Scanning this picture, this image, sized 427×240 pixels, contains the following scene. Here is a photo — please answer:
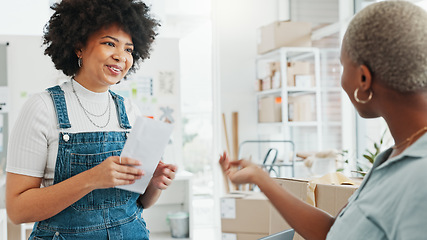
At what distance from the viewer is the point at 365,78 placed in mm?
861

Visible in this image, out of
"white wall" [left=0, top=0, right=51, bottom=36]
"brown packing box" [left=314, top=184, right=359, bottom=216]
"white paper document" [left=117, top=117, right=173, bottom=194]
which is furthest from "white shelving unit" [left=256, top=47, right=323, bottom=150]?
"white paper document" [left=117, top=117, right=173, bottom=194]

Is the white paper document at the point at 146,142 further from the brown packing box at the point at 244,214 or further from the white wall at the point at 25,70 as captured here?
the white wall at the point at 25,70

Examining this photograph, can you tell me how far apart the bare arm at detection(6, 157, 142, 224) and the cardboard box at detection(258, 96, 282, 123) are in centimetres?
373

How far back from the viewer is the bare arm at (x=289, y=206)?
3.72 feet

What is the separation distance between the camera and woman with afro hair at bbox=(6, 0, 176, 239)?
1.22 m

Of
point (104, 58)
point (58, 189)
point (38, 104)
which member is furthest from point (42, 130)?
point (104, 58)

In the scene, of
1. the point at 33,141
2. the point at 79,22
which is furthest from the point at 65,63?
the point at 33,141

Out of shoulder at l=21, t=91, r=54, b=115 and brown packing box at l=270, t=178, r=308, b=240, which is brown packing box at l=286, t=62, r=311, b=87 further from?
shoulder at l=21, t=91, r=54, b=115

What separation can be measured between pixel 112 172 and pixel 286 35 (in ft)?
12.6

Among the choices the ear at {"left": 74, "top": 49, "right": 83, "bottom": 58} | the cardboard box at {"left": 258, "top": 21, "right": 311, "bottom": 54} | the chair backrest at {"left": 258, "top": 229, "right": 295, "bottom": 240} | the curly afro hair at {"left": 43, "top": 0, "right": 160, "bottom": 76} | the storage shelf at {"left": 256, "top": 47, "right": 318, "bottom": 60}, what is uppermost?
the cardboard box at {"left": 258, "top": 21, "right": 311, "bottom": 54}

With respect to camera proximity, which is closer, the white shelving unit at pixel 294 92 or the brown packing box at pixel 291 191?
the brown packing box at pixel 291 191

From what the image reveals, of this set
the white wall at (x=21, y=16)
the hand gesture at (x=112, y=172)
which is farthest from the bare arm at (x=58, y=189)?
the white wall at (x=21, y=16)

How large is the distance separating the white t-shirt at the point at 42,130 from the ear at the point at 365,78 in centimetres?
84

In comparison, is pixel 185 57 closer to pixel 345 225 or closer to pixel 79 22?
pixel 79 22
